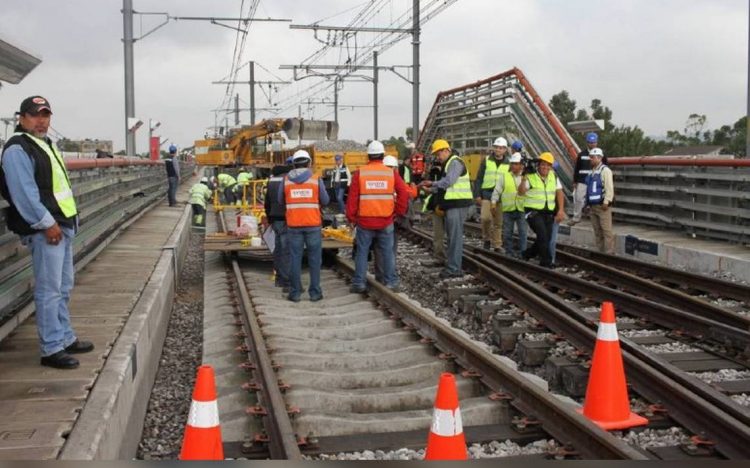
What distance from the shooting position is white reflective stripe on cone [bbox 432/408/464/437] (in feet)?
12.4

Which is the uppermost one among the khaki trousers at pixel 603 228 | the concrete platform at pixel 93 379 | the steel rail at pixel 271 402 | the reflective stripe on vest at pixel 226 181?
the reflective stripe on vest at pixel 226 181

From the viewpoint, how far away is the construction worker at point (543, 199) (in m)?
11.4

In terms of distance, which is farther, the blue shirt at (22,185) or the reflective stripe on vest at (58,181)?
the reflective stripe on vest at (58,181)

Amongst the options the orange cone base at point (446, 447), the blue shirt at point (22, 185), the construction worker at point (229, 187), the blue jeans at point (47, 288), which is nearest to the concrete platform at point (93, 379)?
the blue jeans at point (47, 288)

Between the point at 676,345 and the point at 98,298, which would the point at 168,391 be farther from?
the point at 676,345

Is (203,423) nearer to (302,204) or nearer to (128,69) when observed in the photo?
(302,204)

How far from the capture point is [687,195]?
1447cm

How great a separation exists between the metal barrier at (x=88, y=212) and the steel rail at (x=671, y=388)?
473 centimetres

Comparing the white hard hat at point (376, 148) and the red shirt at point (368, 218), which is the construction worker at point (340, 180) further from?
the white hard hat at point (376, 148)

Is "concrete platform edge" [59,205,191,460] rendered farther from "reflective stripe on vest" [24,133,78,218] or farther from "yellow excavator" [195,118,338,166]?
"yellow excavator" [195,118,338,166]

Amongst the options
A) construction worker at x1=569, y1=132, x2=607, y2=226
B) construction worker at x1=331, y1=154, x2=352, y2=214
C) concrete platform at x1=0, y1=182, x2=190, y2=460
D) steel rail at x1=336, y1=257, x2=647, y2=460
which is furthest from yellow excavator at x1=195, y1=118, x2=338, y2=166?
steel rail at x1=336, y1=257, x2=647, y2=460

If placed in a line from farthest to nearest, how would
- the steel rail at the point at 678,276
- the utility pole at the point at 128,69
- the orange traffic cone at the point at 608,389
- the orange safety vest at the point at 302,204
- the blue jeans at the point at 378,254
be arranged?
the utility pole at the point at 128,69, the blue jeans at the point at 378,254, the orange safety vest at the point at 302,204, the steel rail at the point at 678,276, the orange traffic cone at the point at 608,389

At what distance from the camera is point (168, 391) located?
6586 mm

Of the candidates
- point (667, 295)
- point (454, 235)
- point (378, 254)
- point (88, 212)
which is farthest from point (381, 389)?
point (88, 212)
